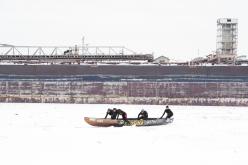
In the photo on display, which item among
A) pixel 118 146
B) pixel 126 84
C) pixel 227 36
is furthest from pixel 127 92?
pixel 118 146

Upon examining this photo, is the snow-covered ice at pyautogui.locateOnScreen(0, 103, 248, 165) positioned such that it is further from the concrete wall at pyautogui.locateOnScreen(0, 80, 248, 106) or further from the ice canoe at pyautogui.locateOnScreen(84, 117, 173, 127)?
the concrete wall at pyautogui.locateOnScreen(0, 80, 248, 106)

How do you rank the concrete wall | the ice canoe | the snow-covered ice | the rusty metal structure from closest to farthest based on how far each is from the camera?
the snow-covered ice → the ice canoe → the concrete wall → the rusty metal structure

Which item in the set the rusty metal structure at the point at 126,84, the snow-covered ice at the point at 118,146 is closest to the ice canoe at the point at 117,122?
the snow-covered ice at the point at 118,146

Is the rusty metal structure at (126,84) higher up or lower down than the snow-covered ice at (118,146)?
higher up

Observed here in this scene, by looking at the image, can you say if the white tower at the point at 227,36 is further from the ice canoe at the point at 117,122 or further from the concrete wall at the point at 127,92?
the ice canoe at the point at 117,122

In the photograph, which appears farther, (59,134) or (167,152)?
(59,134)

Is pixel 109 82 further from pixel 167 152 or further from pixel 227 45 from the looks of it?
pixel 167 152

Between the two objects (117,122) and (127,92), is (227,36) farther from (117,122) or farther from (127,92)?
(117,122)

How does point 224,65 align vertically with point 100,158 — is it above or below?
above

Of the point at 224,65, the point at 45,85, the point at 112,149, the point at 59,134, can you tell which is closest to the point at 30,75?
the point at 45,85

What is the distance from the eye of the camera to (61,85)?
7950cm

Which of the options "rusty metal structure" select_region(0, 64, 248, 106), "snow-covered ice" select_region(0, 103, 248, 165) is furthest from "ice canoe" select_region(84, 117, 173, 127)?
"rusty metal structure" select_region(0, 64, 248, 106)

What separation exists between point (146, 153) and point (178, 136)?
25.5ft

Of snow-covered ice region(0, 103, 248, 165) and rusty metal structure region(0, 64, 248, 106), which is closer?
snow-covered ice region(0, 103, 248, 165)
